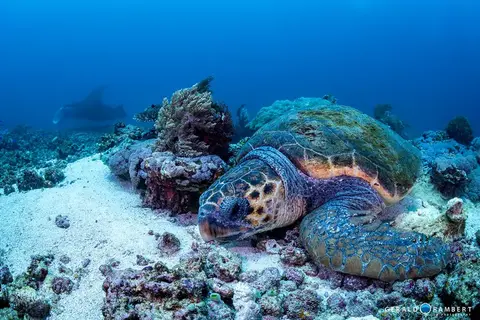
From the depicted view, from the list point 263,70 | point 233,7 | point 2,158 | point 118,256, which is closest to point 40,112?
point 2,158

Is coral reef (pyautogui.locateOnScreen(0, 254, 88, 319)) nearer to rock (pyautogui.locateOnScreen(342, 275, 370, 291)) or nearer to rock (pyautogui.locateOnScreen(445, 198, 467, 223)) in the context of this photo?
rock (pyautogui.locateOnScreen(342, 275, 370, 291))

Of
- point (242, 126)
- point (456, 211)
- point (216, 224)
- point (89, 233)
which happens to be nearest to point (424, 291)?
point (456, 211)

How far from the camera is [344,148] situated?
3846mm

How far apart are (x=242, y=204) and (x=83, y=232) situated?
2.05m

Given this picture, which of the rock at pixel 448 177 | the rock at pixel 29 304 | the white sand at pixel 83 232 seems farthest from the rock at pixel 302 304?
the rock at pixel 448 177

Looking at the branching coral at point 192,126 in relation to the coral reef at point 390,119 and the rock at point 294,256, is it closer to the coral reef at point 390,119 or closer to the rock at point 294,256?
the rock at point 294,256

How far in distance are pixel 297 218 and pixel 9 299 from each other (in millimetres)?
2792

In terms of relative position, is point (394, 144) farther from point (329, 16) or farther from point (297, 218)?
point (329, 16)

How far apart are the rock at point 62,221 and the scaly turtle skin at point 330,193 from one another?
1.94 metres

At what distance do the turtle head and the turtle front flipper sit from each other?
0.43 metres

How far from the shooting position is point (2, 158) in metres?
9.52

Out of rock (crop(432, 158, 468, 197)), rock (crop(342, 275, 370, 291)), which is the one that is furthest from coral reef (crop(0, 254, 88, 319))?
rock (crop(432, 158, 468, 197))

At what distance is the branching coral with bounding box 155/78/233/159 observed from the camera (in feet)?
15.0

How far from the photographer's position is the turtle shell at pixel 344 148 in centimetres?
371
